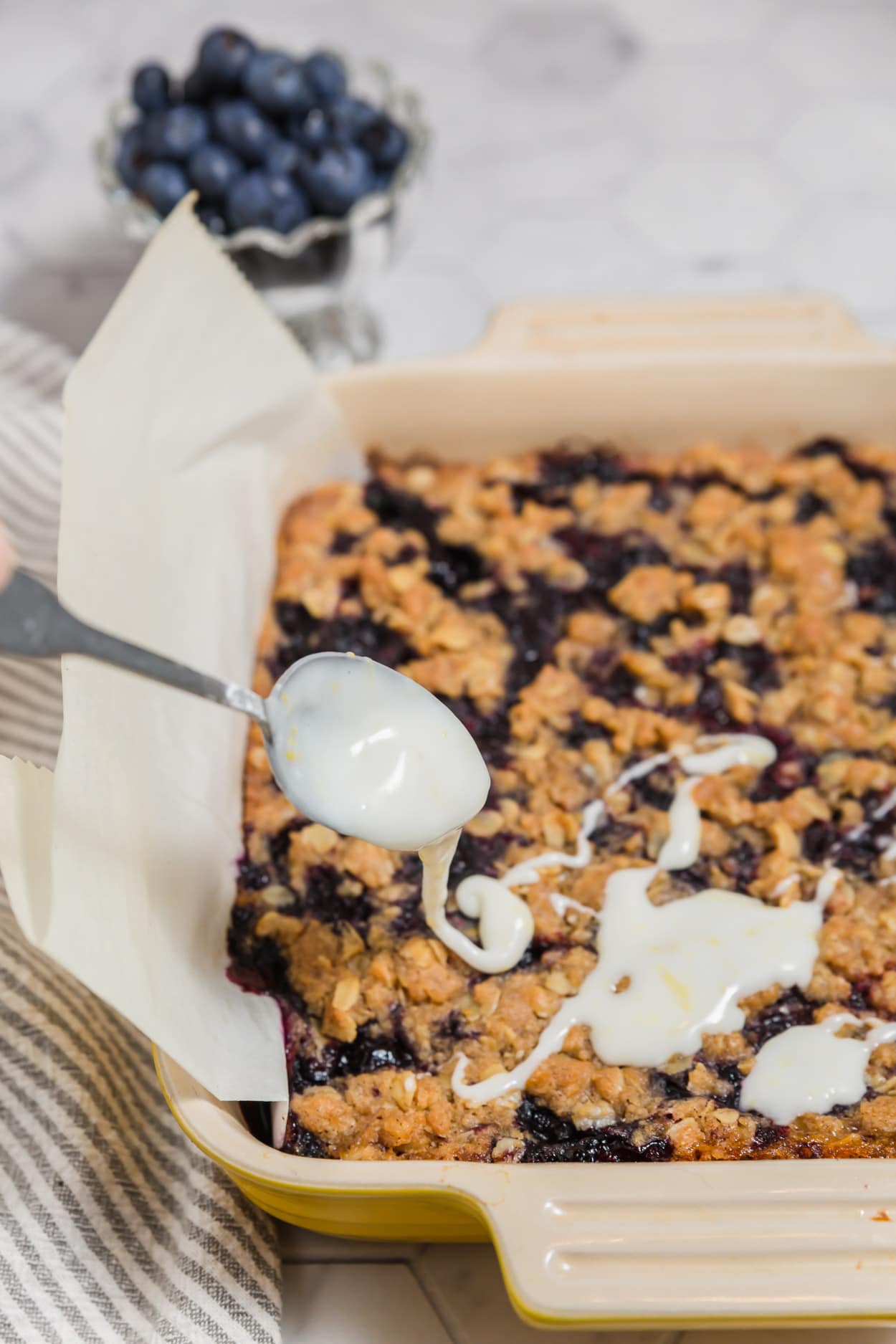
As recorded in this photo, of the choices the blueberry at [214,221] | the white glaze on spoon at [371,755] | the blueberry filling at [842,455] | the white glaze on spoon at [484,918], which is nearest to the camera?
the white glaze on spoon at [371,755]

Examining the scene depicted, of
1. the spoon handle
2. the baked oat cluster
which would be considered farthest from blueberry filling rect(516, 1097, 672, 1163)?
the spoon handle

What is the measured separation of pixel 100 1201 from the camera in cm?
117

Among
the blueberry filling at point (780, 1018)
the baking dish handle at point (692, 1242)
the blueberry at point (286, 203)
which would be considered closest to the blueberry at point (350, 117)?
the blueberry at point (286, 203)

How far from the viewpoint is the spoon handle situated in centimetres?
91

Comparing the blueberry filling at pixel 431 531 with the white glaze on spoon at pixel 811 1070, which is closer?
the white glaze on spoon at pixel 811 1070

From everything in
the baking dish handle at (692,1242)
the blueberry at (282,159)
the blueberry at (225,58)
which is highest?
the blueberry at (225,58)

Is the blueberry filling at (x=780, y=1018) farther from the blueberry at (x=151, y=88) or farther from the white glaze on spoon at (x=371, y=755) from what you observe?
the blueberry at (x=151, y=88)

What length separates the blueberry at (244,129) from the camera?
1.68 meters

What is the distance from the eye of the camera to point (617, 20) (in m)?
2.44

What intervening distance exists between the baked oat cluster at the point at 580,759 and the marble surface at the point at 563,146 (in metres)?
0.54

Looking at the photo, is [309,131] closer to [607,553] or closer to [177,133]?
[177,133]

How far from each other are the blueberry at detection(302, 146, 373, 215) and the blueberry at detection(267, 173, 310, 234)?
0.7 inches

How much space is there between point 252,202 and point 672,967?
3.63 ft

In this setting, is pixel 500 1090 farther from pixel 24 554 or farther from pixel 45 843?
pixel 24 554
